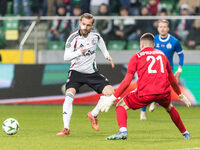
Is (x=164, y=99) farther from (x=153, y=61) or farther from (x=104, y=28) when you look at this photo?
(x=104, y=28)

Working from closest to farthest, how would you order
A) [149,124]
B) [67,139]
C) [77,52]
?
[67,139] → [77,52] → [149,124]

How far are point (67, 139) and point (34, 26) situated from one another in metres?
9.65

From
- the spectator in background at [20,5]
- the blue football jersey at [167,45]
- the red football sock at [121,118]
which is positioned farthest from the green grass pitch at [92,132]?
the spectator in background at [20,5]

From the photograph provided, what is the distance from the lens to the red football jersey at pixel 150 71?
362 inches

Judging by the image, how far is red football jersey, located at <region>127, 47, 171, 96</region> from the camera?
9.20m

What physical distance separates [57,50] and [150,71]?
9908mm

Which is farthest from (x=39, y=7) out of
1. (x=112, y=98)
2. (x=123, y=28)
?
(x=112, y=98)

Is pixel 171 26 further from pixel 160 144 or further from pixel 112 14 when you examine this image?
pixel 160 144

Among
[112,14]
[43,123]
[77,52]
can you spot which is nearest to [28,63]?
[112,14]

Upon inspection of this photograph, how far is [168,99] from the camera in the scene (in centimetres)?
940

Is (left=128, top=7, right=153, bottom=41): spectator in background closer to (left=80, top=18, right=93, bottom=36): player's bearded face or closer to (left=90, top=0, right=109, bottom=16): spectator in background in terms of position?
(left=90, top=0, right=109, bottom=16): spectator in background

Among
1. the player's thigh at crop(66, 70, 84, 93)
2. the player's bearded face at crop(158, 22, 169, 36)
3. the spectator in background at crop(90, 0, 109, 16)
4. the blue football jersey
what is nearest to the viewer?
the player's thigh at crop(66, 70, 84, 93)

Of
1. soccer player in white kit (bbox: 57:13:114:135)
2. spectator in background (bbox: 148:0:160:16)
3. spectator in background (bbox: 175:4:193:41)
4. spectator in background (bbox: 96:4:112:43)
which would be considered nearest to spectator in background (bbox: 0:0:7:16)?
spectator in background (bbox: 96:4:112:43)

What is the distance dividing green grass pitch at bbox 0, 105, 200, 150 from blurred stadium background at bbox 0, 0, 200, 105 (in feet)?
4.58
